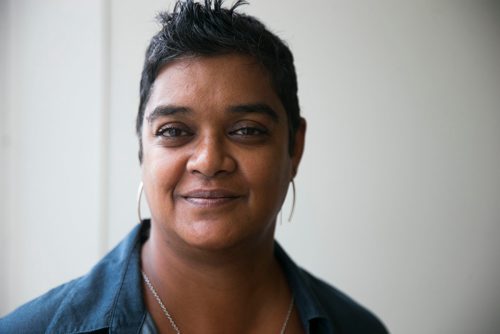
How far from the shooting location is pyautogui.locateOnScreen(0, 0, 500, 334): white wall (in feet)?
6.00

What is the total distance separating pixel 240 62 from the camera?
3.60 feet

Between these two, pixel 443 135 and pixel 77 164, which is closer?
pixel 77 164

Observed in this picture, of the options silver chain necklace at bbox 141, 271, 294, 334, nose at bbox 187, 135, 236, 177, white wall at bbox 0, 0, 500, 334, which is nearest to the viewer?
nose at bbox 187, 135, 236, 177

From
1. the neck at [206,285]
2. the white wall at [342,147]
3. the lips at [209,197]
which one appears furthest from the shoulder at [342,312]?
the white wall at [342,147]

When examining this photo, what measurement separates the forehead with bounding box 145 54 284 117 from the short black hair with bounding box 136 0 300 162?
0.02 metres

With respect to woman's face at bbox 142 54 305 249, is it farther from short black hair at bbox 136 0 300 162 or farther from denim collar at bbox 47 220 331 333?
denim collar at bbox 47 220 331 333

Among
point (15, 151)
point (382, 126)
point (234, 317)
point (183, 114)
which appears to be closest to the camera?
point (183, 114)

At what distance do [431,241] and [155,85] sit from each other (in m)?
1.58

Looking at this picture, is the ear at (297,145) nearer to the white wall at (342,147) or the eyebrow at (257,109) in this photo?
the eyebrow at (257,109)

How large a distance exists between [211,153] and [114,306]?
18.1 inches

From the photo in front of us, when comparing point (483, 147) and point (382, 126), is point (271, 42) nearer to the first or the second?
point (382, 126)

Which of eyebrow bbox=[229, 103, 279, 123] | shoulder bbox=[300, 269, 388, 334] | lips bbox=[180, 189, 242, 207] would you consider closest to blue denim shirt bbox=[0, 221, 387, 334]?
shoulder bbox=[300, 269, 388, 334]

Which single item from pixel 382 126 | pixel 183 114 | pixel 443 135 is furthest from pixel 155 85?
pixel 443 135

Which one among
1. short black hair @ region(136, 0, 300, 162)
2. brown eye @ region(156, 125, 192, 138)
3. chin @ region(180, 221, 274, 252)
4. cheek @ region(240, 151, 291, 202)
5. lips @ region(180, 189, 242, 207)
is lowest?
chin @ region(180, 221, 274, 252)
